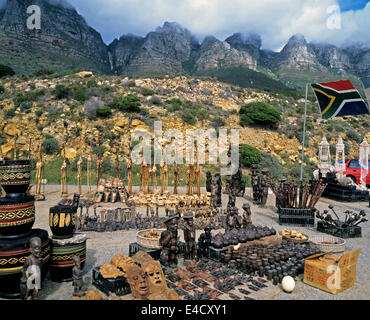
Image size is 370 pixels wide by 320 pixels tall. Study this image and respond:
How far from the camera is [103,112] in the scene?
29516mm

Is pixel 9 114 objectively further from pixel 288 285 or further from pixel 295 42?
pixel 295 42

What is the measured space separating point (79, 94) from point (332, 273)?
30.9 meters

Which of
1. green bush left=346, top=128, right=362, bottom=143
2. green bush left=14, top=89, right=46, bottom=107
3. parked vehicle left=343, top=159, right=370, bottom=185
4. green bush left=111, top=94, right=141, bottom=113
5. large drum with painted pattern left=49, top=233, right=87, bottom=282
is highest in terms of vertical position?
green bush left=14, top=89, right=46, bottom=107

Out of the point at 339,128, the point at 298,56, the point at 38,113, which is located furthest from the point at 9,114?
the point at 298,56

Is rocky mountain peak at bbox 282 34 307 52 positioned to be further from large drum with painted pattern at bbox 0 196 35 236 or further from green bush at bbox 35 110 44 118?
large drum with painted pattern at bbox 0 196 35 236

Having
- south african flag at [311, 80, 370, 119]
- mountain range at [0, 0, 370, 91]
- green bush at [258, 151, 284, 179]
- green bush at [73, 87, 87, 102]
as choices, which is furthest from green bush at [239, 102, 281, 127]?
mountain range at [0, 0, 370, 91]

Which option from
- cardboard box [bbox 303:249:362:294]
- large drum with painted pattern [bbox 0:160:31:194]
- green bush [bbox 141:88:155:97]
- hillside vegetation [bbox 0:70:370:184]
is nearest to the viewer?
large drum with painted pattern [bbox 0:160:31:194]

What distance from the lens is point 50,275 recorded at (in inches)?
247

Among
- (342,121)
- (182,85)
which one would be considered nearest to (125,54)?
(182,85)

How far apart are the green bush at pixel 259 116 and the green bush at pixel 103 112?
1372 cm
